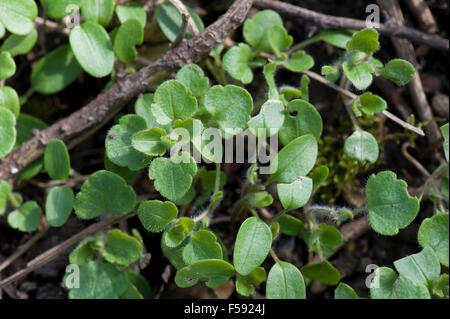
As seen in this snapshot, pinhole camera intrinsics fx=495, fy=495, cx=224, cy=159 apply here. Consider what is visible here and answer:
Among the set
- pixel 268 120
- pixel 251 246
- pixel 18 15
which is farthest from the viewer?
pixel 18 15

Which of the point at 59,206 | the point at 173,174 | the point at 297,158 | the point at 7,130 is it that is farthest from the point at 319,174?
the point at 7,130

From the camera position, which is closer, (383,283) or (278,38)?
(383,283)

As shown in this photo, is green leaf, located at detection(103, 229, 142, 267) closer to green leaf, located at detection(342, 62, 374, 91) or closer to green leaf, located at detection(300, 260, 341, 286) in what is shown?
green leaf, located at detection(300, 260, 341, 286)

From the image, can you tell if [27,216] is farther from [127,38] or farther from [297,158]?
[297,158]

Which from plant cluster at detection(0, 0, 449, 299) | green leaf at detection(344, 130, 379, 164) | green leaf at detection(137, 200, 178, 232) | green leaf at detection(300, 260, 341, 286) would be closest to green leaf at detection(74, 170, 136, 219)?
plant cluster at detection(0, 0, 449, 299)

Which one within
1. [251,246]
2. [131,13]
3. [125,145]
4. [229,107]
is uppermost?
[131,13]

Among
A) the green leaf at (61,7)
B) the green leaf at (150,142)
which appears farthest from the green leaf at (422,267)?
the green leaf at (61,7)

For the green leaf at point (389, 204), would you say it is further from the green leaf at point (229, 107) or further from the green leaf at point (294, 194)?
the green leaf at point (229, 107)
